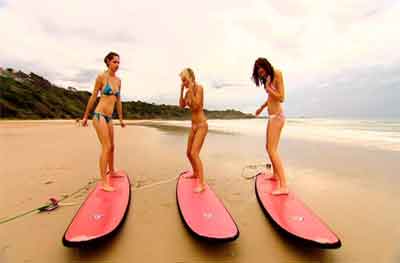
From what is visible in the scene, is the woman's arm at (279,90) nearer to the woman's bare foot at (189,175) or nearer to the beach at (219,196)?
the beach at (219,196)

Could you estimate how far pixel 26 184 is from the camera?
14.8 feet

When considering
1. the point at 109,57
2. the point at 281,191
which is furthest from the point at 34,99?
the point at 281,191

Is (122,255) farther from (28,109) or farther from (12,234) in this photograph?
(28,109)

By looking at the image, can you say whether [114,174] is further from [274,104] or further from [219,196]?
[274,104]

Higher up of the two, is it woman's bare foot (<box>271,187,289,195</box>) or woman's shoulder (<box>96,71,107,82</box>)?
woman's shoulder (<box>96,71,107,82</box>)

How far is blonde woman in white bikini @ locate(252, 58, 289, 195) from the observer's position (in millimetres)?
3842

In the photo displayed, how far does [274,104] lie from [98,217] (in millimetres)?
3354

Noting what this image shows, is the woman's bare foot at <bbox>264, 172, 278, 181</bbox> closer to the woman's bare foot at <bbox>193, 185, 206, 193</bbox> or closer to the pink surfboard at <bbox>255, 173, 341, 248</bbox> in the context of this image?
the pink surfboard at <bbox>255, 173, 341, 248</bbox>

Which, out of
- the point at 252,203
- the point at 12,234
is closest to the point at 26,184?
the point at 12,234

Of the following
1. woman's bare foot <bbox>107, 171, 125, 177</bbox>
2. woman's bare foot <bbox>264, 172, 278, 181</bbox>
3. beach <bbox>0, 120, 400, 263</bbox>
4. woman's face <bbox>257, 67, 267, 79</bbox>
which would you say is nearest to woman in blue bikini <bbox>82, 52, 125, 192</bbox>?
woman's bare foot <bbox>107, 171, 125, 177</bbox>

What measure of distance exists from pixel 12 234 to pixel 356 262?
4.03 m

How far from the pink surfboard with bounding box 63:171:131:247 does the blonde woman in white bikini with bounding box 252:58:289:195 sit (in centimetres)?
254

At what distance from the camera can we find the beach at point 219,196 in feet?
8.03

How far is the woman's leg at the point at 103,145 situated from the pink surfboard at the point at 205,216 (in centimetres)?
131
